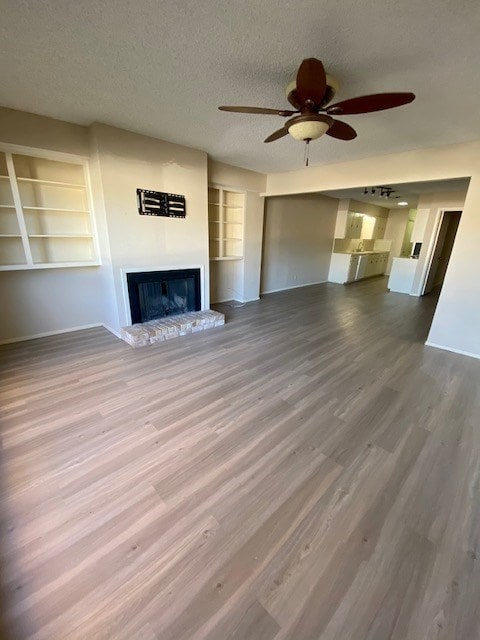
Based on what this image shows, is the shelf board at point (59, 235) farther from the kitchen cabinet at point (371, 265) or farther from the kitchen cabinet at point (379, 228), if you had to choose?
the kitchen cabinet at point (379, 228)

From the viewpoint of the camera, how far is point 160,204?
3711 mm

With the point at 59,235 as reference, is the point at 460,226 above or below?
above

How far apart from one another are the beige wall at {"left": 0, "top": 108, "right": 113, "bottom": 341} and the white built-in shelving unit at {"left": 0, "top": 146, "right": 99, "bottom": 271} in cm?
14

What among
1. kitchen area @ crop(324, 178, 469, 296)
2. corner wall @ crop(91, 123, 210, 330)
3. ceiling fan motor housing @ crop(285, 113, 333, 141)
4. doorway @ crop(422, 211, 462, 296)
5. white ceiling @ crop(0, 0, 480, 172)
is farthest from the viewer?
doorway @ crop(422, 211, 462, 296)

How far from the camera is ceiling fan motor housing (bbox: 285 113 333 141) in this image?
1.84 m

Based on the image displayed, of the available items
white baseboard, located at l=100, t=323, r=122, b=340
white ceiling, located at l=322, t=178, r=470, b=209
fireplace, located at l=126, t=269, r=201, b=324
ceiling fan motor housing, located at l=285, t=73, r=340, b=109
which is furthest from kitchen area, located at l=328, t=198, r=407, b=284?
white baseboard, located at l=100, t=323, r=122, b=340

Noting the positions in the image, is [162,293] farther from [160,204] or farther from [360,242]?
[360,242]

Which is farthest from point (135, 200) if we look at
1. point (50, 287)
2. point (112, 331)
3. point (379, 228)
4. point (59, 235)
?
point (379, 228)

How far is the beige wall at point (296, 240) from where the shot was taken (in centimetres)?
629

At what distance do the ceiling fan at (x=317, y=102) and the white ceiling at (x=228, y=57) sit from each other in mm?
211

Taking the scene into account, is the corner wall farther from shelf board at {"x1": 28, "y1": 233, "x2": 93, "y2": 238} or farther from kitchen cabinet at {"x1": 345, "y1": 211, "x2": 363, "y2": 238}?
kitchen cabinet at {"x1": 345, "y1": 211, "x2": 363, "y2": 238}

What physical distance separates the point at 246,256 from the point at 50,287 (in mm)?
3419

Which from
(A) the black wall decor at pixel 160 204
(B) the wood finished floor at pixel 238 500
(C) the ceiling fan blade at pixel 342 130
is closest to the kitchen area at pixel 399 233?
(C) the ceiling fan blade at pixel 342 130

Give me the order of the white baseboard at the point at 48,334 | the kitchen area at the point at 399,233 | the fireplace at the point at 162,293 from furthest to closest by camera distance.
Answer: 1. the kitchen area at the point at 399,233
2. the fireplace at the point at 162,293
3. the white baseboard at the point at 48,334
